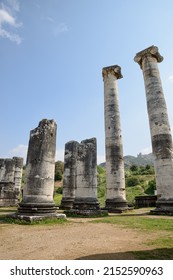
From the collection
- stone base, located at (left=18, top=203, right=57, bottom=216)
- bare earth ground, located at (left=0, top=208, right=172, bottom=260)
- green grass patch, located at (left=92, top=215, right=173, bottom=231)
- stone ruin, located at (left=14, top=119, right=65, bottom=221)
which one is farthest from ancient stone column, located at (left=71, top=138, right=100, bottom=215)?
bare earth ground, located at (left=0, top=208, right=172, bottom=260)

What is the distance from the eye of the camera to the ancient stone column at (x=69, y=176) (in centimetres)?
1886

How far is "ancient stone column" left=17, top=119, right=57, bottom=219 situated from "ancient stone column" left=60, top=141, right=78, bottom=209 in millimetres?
8285

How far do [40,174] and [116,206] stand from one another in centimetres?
810

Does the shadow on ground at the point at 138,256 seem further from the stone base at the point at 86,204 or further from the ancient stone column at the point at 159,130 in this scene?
the ancient stone column at the point at 159,130

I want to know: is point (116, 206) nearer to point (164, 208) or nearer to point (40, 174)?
point (164, 208)

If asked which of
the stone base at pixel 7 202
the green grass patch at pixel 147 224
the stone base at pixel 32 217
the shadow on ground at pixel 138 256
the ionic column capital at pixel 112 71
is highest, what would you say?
the ionic column capital at pixel 112 71

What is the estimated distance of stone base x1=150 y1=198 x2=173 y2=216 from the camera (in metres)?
13.7

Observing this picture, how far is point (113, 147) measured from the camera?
60.0ft

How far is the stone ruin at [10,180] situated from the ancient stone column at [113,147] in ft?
34.9

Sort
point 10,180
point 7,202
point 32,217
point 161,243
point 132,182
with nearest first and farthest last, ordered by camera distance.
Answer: point 161,243 → point 32,217 → point 7,202 → point 10,180 → point 132,182

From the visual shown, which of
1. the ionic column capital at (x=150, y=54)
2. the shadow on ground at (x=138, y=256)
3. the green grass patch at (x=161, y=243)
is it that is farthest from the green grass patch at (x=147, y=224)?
the ionic column capital at (x=150, y=54)

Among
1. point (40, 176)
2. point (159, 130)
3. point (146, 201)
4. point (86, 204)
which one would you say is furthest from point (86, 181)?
point (146, 201)

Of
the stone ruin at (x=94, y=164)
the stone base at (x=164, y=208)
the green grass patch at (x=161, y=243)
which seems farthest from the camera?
the stone base at (x=164, y=208)
